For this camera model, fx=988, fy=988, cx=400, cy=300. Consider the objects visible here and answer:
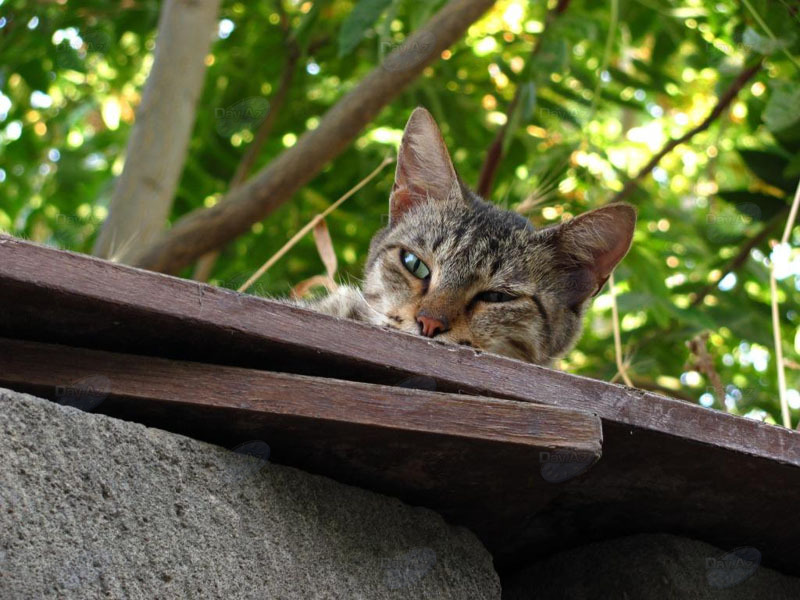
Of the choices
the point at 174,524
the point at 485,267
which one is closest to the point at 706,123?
the point at 485,267

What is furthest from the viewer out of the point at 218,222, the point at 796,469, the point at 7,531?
the point at 218,222

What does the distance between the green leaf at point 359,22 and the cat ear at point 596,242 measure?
32.7 inches

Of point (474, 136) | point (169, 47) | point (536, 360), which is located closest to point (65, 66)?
point (169, 47)

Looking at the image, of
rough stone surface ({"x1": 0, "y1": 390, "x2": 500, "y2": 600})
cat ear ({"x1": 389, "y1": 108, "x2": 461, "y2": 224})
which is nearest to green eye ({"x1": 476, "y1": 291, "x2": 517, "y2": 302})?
cat ear ({"x1": 389, "y1": 108, "x2": 461, "y2": 224})

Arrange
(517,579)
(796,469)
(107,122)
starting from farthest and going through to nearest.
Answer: (107,122) → (517,579) → (796,469)

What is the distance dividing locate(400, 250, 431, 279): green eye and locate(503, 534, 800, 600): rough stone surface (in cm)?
88

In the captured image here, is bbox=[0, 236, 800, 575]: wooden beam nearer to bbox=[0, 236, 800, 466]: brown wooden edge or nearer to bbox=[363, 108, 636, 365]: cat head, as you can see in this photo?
bbox=[0, 236, 800, 466]: brown wooden edge

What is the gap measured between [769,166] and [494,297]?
60.5 inches

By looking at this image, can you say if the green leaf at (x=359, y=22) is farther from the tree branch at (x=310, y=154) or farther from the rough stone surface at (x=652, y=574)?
the rough stone surface at (x=652, y=574)

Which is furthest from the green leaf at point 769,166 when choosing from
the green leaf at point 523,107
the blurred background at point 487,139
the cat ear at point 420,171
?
the cat ear at point 420,171

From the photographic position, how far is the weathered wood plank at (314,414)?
1477 mm

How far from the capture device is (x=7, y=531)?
1.29m

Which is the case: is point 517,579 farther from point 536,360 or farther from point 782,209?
point 782,209

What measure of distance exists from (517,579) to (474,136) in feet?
7.62
